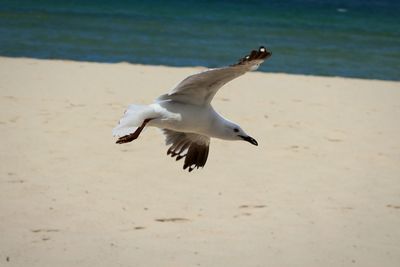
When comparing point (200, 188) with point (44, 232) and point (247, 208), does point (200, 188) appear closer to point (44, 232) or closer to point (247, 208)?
point (247, 208)

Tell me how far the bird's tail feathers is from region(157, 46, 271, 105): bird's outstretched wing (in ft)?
0.65

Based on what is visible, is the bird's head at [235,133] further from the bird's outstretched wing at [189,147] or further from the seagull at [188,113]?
the bird's outstretched wing at [189,147]

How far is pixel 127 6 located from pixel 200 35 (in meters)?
12.6

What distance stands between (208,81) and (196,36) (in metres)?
16.6

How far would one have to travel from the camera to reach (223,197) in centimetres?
625

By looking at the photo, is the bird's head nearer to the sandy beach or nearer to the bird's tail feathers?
the bird's tail feathers

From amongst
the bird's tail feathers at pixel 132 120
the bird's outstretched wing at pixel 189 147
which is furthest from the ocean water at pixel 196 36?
the bird's tail feathers at pixel 132 120

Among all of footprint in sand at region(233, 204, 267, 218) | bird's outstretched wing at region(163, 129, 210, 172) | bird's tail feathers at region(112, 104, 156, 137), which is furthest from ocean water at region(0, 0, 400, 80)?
bird's tail feathers at region(112, 104, 156, 137)

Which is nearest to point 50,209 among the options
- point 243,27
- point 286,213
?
point 286,213

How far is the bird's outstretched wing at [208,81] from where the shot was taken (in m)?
4.21

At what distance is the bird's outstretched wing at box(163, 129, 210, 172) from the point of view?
5.06 m

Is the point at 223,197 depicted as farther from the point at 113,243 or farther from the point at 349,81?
the point at 349,81

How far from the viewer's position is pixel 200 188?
21.0 ft

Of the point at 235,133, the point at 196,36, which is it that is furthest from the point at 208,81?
the point at 196,36
